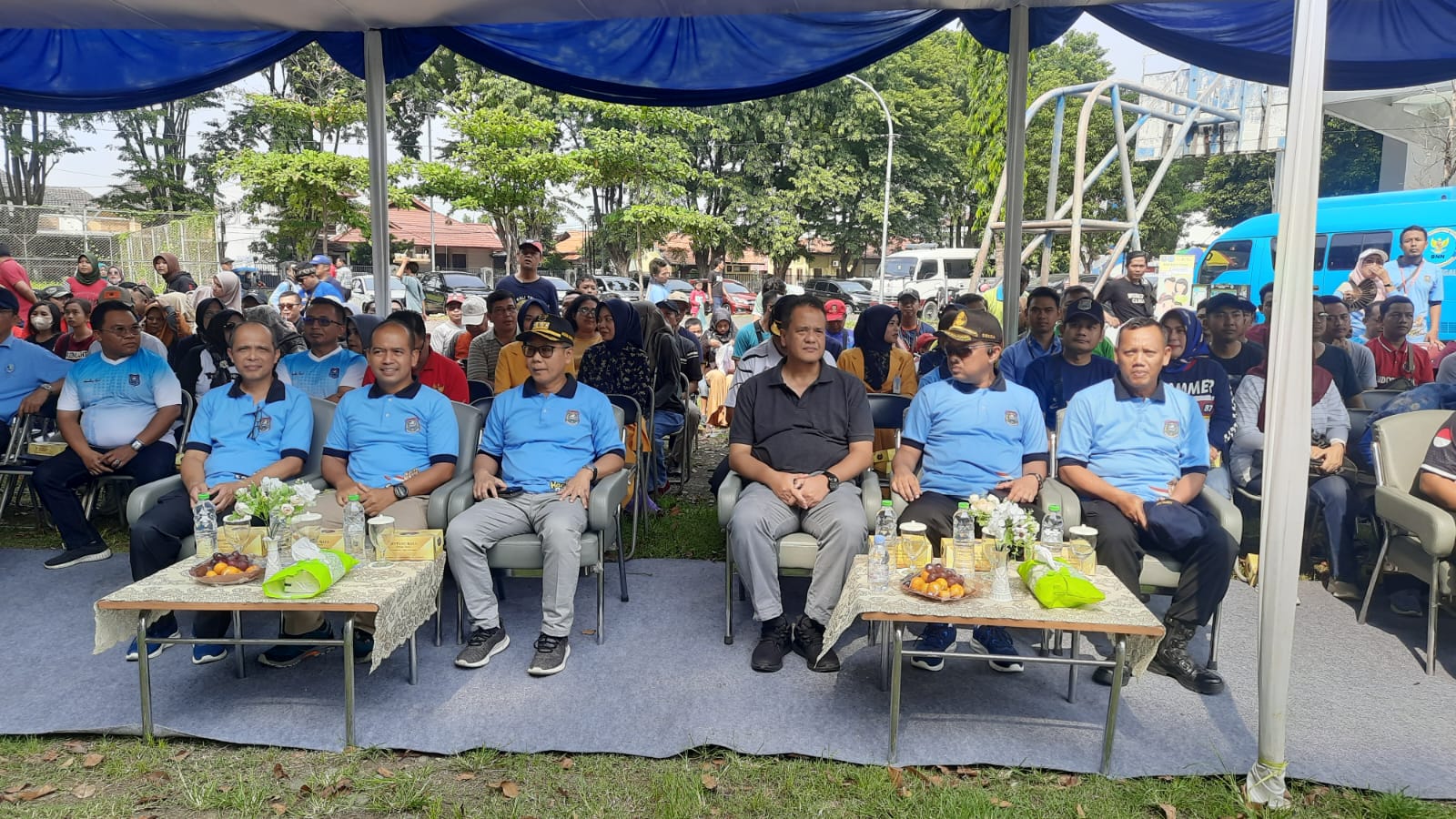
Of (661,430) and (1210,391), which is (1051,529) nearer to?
(1210,391)

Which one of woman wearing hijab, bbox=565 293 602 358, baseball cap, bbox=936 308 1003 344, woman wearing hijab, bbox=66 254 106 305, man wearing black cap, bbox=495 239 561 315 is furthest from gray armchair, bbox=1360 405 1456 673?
woman wearing hijab, bbox=66 254 106 305

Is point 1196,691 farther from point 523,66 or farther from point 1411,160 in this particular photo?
point 1411,160

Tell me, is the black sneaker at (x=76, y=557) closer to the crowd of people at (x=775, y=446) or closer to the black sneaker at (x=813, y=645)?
the crowd of people at (x=775, y=446)

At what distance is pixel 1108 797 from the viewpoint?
289cm

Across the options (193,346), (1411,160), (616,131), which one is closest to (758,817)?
(193,346)

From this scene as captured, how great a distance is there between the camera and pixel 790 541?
385 cm

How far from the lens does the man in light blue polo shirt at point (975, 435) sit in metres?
4.04

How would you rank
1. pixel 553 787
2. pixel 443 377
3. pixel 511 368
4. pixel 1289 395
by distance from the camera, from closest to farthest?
pixel 1289 395 → pixel 553 787 → pixel 443 377 → pixel 511 368

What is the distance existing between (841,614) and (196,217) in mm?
25342

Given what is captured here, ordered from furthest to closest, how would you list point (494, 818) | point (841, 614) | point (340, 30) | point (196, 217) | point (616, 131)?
point (196, 217), point (616, 131), point (340, 30), point (841, 614), point (494, 818)

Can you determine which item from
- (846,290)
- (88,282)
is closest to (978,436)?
(88,282)

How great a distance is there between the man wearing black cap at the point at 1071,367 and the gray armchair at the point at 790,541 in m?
1.23

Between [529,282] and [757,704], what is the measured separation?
506cm

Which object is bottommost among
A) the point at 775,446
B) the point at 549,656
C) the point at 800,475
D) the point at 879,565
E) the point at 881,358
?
the point at 549,656
